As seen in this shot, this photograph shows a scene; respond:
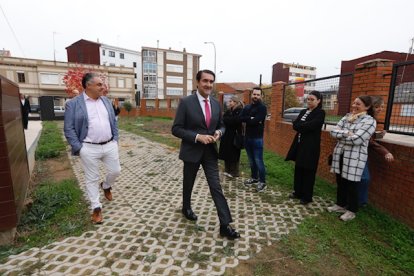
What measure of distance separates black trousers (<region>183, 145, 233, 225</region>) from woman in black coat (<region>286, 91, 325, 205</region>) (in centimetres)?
154

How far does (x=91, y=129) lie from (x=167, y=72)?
2252 inches

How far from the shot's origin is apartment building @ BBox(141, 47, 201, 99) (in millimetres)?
56312

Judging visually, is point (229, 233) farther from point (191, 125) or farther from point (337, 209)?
point (337, 209)

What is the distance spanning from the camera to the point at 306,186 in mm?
3896

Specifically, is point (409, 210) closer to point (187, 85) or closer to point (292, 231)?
point (292, 231)

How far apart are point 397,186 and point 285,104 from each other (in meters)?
4.66

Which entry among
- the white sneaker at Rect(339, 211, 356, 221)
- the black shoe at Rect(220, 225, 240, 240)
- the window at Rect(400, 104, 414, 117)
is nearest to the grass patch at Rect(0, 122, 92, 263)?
the black shoe at Rect(220, 225, 240, 240)

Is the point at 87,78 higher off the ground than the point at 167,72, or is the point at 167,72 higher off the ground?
the point at 167,72

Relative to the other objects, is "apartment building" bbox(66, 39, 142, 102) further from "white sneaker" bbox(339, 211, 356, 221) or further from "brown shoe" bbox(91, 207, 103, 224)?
"white sneaker" bbox(339, 211, 356, 221)

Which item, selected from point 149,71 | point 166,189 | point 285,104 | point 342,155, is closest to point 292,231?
point 342,155

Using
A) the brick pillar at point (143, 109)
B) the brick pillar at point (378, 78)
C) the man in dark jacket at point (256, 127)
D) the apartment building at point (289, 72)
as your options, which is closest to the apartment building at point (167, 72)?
the apartment building at point (289, 72)

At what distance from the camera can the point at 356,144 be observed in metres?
3.20

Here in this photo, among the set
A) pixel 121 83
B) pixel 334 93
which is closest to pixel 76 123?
pixel 334 93

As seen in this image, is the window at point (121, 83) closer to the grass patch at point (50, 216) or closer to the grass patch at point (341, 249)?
the grass patch at point (50, 216)
